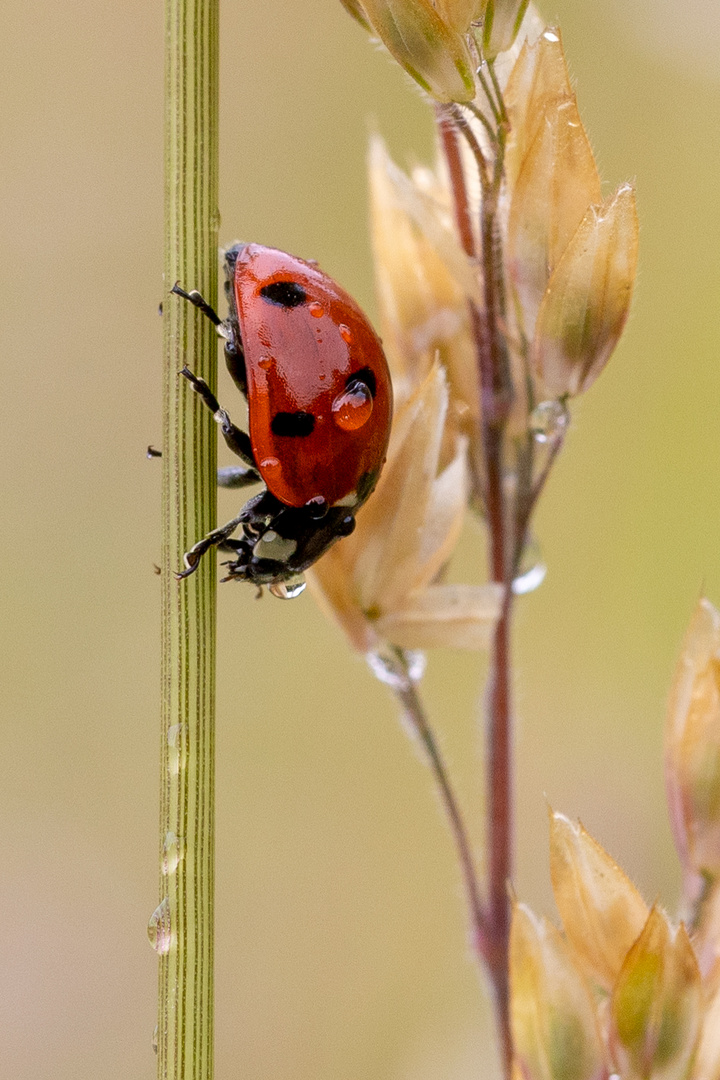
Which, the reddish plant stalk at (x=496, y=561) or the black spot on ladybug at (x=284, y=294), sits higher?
the black spot on ladybug at (x=284, y=294)

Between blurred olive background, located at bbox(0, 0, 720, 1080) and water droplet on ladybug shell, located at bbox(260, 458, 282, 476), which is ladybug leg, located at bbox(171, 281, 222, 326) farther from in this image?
blurred olive background, located at bbox(0, 0, 720, 1080)

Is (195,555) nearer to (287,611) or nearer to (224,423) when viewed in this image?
(224,423)

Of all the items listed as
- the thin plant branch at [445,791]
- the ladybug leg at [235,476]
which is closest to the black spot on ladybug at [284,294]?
the ladybug leg at [235,476]

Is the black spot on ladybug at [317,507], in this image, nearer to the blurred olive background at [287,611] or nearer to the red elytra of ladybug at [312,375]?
the red elytra of ladybug at [312,375]

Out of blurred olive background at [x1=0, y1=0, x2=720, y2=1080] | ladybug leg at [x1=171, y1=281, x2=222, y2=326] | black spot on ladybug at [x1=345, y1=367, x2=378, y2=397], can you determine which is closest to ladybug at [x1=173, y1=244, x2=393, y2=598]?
black spot on ladybug at [x1=345, y1=367, x2=378, y2=397]

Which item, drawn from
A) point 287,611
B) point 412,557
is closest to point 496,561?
point 412,557

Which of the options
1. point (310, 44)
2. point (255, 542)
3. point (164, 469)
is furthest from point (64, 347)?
point (164, 469)

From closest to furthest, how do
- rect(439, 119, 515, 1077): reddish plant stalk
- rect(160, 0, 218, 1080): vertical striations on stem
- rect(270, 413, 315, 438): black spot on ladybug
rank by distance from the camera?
rect(160, 0, 218, 1080): vertical striations on stem, rect(439, 119, 515, 1077): reddish plant stalk, rect(270, 413, 315, 438): black spot on ladybug
